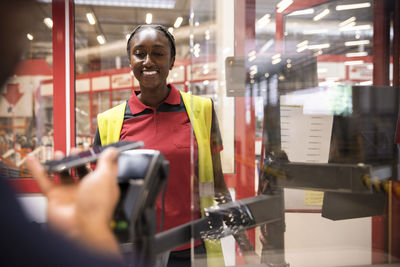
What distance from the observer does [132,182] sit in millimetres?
565

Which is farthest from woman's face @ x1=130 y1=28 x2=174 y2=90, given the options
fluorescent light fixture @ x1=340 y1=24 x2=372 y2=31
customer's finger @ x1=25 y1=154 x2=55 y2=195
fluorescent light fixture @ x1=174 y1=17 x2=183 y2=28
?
fluorescent light fixture @ x1=174 y1=17 x2=183 y2=28

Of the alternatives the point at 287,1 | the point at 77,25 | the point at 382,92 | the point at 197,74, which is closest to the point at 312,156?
the point at 382,92

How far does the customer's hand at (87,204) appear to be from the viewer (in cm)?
47

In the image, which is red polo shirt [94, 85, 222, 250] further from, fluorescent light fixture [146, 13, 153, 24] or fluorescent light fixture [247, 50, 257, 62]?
fluorescent light fixture [146, 13, 153, 24]

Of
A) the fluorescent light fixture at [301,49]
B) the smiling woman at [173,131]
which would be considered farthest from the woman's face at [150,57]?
the fluorescent light fixture at [301,49]

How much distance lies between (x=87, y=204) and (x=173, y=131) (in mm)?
594

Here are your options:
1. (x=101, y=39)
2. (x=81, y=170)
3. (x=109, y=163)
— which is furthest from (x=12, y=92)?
(x=101, y=39)

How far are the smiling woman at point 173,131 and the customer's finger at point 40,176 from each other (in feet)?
1.44

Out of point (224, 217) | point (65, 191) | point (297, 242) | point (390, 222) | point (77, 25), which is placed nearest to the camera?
point (65, 191)

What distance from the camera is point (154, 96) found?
115 cm

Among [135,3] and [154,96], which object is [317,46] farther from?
[135,3]

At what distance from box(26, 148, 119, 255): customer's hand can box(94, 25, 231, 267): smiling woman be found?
43cm

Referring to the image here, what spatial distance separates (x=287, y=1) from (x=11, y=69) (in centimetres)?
112

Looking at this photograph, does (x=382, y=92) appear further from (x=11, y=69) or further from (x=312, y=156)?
(x=11, y=69)
